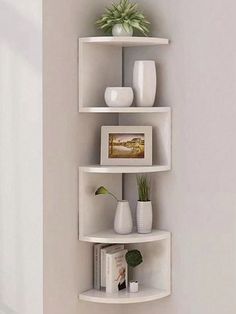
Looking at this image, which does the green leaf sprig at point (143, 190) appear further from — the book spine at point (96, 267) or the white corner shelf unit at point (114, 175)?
the book spine at point (96, 267)

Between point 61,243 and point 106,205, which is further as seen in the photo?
point 106,205

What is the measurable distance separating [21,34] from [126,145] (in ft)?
2.08

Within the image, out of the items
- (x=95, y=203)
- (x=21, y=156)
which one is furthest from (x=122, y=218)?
(x=21, y=156)

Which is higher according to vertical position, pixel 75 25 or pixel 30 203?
pixel 75 25

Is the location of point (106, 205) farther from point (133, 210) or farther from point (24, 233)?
point (24, 233)

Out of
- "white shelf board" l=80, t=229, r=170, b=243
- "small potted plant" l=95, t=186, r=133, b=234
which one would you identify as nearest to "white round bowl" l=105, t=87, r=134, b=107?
"small potted plant" l=95, t=186, r=133, b=234

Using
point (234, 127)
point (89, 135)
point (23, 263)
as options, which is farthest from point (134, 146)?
point (23, 263)

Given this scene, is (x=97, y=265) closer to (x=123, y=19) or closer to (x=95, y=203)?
(x=95, y=203)

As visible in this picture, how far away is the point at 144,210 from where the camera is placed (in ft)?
10.2

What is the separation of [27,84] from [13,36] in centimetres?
20

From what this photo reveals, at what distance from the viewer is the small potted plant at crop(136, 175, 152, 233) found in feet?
10.2

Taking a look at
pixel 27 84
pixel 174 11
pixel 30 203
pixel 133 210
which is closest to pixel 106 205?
pixel 133 210

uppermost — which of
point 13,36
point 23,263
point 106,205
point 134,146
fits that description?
point 13,36

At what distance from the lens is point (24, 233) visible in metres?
2.96
